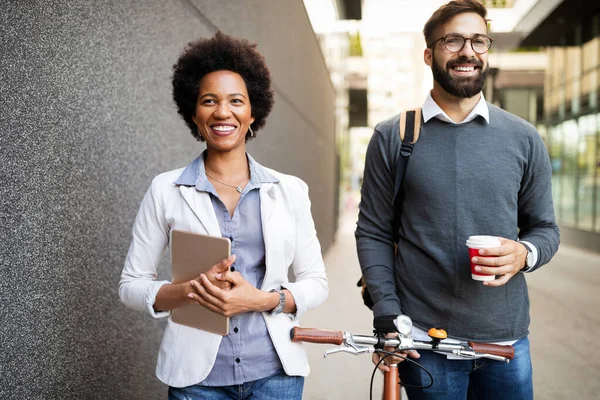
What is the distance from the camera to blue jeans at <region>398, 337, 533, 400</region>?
2078 mm

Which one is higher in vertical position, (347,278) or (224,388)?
(224,388)

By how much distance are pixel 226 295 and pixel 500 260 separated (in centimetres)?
90

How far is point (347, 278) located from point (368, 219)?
316 inches

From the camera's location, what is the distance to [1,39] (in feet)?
5.63

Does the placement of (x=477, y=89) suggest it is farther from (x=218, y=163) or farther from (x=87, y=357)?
(x=87, y=357)

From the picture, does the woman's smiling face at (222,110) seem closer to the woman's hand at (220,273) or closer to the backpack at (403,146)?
the woman's hand at (220,273)

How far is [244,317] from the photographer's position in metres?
1.81

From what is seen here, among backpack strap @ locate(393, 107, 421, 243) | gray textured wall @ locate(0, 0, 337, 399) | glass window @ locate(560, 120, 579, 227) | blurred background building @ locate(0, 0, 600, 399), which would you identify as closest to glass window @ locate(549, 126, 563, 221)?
glass window @ locate(560, 120, 579, 227)

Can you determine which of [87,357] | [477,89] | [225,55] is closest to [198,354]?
[87,357]

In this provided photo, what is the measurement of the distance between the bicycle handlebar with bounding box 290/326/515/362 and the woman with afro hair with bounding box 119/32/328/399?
→ 0.10 m

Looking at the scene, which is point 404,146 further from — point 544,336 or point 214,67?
point 544,336

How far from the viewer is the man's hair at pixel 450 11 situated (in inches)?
83.6

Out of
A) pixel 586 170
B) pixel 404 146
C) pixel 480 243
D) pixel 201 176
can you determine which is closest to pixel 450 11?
pixel 404 146

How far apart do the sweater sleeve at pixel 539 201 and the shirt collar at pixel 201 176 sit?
98cm
